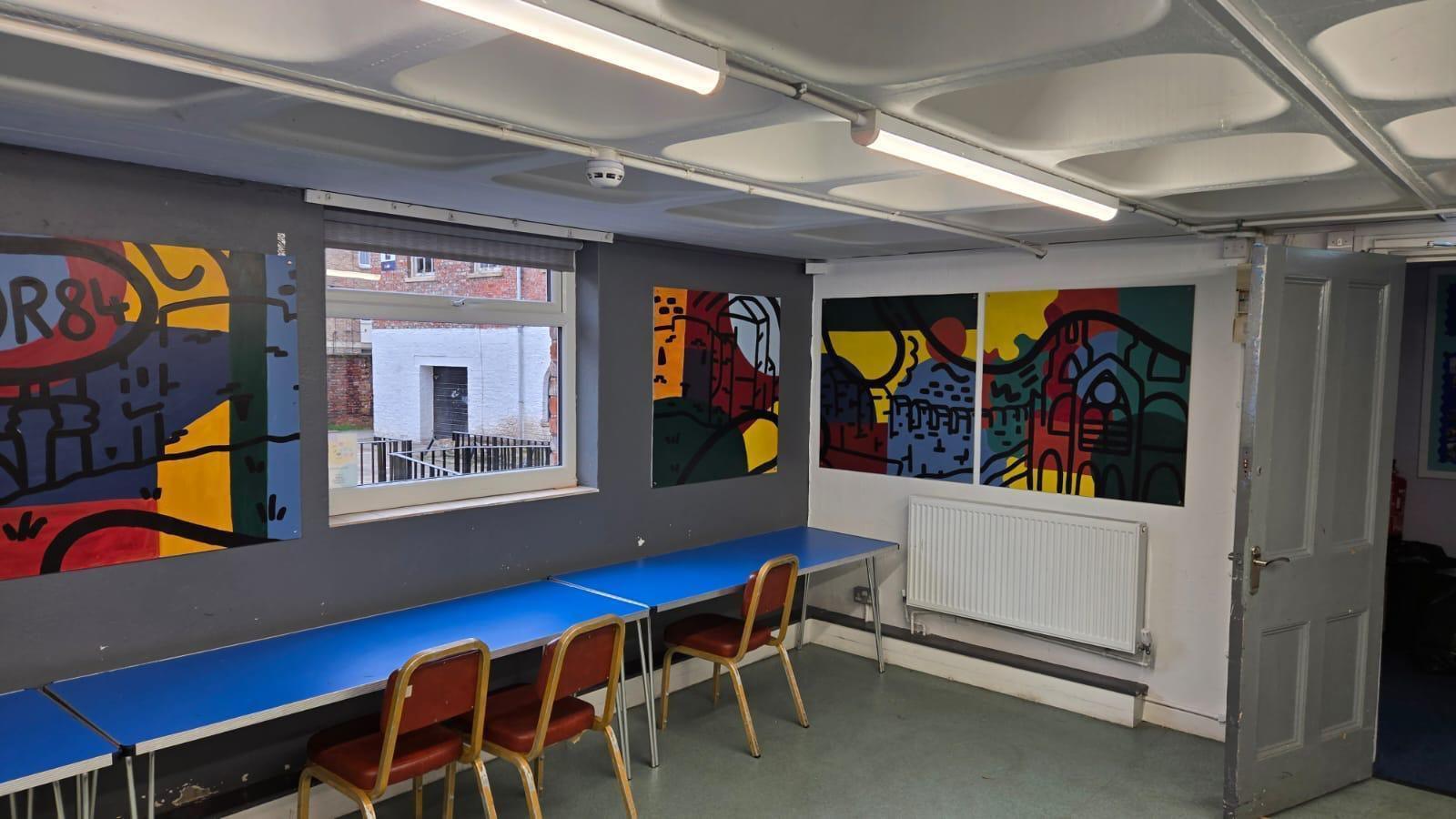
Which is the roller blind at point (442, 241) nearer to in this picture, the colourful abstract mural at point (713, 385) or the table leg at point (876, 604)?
the colourful abstract mural at point (713, 385)

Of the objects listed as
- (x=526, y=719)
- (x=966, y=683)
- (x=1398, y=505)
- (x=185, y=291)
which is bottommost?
(x=966, y=683)

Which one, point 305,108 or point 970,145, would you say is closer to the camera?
point 305,108

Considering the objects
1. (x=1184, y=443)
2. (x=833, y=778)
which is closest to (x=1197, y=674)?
(x=1184, y=443)

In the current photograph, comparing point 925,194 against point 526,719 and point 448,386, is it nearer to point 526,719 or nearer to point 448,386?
point 448,386

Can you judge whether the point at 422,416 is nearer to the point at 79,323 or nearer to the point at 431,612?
the point at 431,612

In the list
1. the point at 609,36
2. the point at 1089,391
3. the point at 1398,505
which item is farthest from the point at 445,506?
the point at 1398,505

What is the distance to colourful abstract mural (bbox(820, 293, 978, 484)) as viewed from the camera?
16.1ft

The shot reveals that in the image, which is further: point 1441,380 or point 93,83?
point 1441,380

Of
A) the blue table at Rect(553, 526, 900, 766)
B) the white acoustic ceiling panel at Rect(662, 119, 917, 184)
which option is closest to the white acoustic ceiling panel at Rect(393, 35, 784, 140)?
the white acoustic ceiling panel at Rect(662, 119, 917, 184)

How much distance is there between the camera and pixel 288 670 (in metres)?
2.85

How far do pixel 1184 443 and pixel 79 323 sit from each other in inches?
170

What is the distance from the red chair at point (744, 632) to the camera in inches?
155

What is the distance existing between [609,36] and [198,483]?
2289 millimetres

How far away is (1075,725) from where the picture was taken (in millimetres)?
4273
